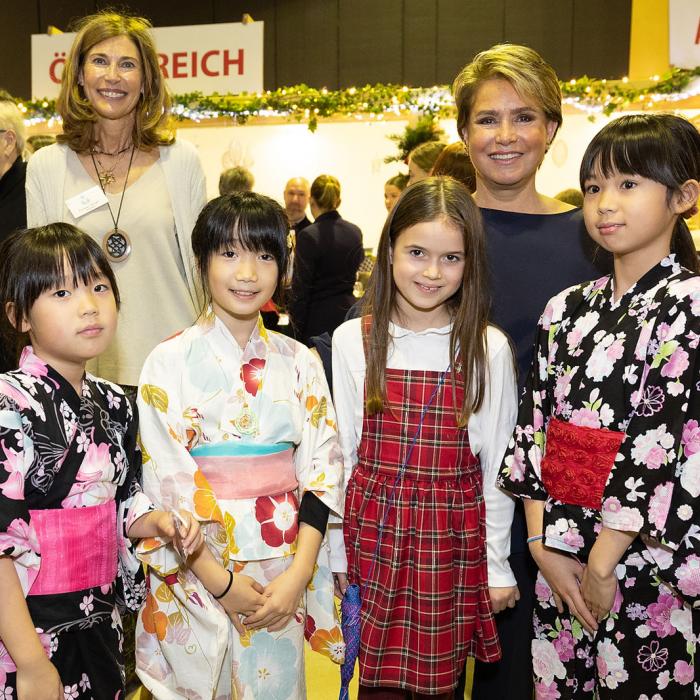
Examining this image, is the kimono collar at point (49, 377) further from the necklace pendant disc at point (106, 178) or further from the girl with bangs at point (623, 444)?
the girl with bangs at point (623, 444)

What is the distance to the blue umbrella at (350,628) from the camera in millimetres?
1649

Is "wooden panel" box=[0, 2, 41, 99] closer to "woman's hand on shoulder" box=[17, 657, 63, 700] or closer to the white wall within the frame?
the white wall

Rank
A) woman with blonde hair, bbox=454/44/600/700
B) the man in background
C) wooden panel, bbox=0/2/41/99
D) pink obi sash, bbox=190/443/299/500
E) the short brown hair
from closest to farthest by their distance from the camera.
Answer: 1. pink obi sash, bbox=190/443/299/500
2. woman with blonde hair, bbox=454/44/600/700
3. the short brown hair
4. the man in background
5. wooden panel, bbox=0/2/41/99

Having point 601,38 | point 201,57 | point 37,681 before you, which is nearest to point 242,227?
point 37,681

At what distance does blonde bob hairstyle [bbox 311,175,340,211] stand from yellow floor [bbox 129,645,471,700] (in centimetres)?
251

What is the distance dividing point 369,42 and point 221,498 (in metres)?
7.01

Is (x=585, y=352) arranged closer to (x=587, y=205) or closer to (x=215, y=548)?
(x=587, y=205)

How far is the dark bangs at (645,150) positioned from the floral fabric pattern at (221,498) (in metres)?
0.77

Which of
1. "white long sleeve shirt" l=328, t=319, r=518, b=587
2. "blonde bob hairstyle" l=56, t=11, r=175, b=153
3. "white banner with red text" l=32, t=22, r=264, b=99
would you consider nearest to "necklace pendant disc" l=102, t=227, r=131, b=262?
"blonde bob hairstyle" l=56, t=11, r=175, b=153

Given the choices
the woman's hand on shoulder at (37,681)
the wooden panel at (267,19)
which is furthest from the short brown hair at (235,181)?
the wooden panel at (267,19)

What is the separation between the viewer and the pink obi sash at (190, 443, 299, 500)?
1.56 metres

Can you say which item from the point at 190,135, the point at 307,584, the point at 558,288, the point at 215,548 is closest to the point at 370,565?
the point at 307,584

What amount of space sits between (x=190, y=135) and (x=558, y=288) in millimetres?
6134

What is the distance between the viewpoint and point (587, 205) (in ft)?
5.11
